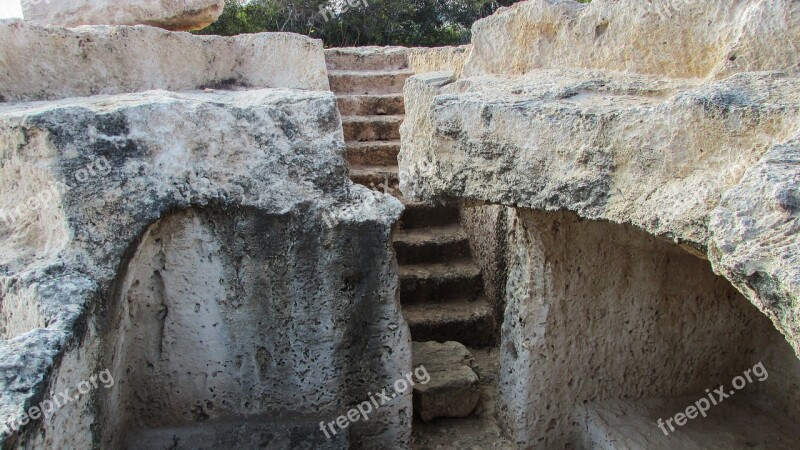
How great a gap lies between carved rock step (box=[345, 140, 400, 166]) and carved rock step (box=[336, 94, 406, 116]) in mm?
439

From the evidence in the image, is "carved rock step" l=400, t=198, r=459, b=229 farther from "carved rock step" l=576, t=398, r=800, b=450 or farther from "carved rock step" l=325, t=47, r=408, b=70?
"carved rock step" l=576, t=398, r=800, b=450

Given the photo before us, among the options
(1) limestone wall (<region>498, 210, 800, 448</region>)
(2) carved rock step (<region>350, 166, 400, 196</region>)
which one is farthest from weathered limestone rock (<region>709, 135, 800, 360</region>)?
(2) carved rock step (<region>350, 166, 400, 196</region>)

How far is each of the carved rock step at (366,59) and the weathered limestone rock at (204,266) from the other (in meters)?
2.92

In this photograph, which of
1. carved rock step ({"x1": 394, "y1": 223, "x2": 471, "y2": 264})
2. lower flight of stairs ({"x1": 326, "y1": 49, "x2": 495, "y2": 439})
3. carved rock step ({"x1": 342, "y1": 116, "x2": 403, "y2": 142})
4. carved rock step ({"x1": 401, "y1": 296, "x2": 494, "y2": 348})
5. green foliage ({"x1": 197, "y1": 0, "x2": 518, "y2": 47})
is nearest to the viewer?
lower flight of stairs ({"x1": 326, "y1": 49, "x2": 495, "y2": 439})

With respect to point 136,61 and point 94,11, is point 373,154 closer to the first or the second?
point 136,61

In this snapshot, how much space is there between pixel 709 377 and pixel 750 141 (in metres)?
1.62

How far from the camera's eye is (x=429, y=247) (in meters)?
4.04

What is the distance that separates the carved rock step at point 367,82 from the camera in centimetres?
504

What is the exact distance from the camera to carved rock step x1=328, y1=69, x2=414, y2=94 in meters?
5.04

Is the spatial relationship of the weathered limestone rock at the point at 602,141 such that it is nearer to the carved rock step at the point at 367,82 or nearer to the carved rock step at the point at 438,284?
the carved rock step at the point at 438,284

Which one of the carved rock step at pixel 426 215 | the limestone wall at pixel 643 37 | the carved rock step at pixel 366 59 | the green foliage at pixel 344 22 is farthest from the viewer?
the green foliage at pixel 344 22

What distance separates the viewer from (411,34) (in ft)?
30.7

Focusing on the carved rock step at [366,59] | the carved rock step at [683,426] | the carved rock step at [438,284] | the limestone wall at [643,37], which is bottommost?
the carved rock step at [683,426]

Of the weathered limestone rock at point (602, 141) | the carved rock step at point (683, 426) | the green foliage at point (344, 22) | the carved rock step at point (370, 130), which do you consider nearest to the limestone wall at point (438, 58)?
the carved rock step at point (370, 130)
